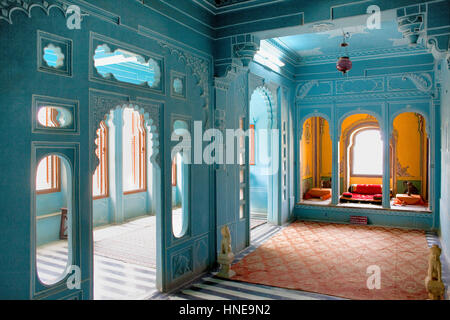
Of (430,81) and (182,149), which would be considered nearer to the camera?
(182,149)

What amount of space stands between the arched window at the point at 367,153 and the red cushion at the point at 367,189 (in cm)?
69

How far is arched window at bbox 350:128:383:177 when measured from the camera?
1180 centimetres

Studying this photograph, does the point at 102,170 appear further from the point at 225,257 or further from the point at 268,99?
the point at 225,257

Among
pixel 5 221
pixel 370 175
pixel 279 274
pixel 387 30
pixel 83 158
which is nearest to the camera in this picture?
pixel 5 221

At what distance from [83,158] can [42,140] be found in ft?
1.57

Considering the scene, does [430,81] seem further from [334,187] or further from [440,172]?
[334,187]

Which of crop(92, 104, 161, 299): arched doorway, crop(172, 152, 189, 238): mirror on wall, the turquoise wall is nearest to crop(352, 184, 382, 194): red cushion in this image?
the turquoise wall

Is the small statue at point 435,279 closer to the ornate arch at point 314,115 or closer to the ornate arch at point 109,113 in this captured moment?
the ornate arch at point 109,113

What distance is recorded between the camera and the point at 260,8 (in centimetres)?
523

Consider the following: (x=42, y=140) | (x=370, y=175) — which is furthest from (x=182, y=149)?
(x=370, y=175)

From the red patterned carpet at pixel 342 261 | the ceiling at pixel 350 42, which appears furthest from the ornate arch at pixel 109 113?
the ceiling at pixel 350 42

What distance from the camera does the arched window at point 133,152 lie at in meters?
9.91

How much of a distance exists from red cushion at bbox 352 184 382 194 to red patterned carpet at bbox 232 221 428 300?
2.65m

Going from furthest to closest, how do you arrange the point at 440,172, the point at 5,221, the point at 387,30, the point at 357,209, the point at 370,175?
the point at 370,175 → the point at 357,209 → the point at 440,172 → the point at 387,30 → the point at 5,221
